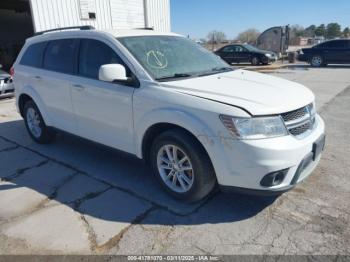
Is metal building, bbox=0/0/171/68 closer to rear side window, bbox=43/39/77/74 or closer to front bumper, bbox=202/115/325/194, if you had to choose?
rear side window, bbox=43/39/77/74

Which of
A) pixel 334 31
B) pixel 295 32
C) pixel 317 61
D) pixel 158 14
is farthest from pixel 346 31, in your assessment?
pixel 158 14

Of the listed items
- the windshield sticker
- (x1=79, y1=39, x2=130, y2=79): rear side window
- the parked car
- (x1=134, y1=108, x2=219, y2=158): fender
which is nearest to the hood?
(x1=134, y1=108, x2=219, y2=158): fender

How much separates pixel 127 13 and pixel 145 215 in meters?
12.6

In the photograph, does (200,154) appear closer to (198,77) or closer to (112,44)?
Result: (198,77)

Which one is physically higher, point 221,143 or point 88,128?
point 221,143

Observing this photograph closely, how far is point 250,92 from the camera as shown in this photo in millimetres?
2975

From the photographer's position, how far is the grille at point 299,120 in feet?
9.14

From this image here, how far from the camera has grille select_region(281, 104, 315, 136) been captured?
2787 mm

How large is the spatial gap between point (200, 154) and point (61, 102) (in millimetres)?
2453

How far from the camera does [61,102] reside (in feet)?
14.4

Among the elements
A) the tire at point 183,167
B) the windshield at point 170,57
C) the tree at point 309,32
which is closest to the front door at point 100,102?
the windshield at point 170,57

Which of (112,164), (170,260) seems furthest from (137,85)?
(170,260)

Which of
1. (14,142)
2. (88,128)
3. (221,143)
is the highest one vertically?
(221,143)

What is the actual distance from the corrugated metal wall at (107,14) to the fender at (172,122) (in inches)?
365
